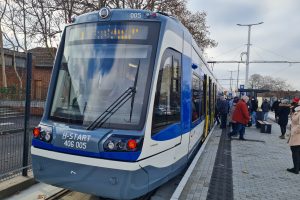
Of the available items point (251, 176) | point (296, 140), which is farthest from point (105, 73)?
point (296, 140)

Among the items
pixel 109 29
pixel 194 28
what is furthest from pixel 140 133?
pixel 194 28

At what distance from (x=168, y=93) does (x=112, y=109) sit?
114cm

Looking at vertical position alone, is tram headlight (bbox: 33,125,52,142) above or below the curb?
above

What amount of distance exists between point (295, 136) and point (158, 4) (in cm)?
1542

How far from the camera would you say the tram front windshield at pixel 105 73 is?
16.0 ft

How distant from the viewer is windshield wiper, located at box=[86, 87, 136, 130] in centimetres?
479

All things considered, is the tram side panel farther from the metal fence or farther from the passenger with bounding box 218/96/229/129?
the passenger with bounding box 218/96/229/129

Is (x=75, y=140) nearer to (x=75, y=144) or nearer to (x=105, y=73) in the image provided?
(x=75, y=144)

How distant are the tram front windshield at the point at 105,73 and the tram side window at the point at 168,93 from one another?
1.02 ft

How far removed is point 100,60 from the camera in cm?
514

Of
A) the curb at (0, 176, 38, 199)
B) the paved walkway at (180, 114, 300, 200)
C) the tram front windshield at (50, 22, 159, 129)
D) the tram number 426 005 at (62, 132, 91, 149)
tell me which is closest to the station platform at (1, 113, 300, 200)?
the paved walkway at (180, 114, 300, 200)

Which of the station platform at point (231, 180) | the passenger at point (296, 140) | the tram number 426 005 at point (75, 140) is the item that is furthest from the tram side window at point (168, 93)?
the passenger at point (296, 140)

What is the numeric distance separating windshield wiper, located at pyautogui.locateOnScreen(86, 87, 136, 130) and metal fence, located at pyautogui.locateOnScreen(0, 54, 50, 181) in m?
2.07

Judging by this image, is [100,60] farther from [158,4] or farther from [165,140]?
[158,4]
